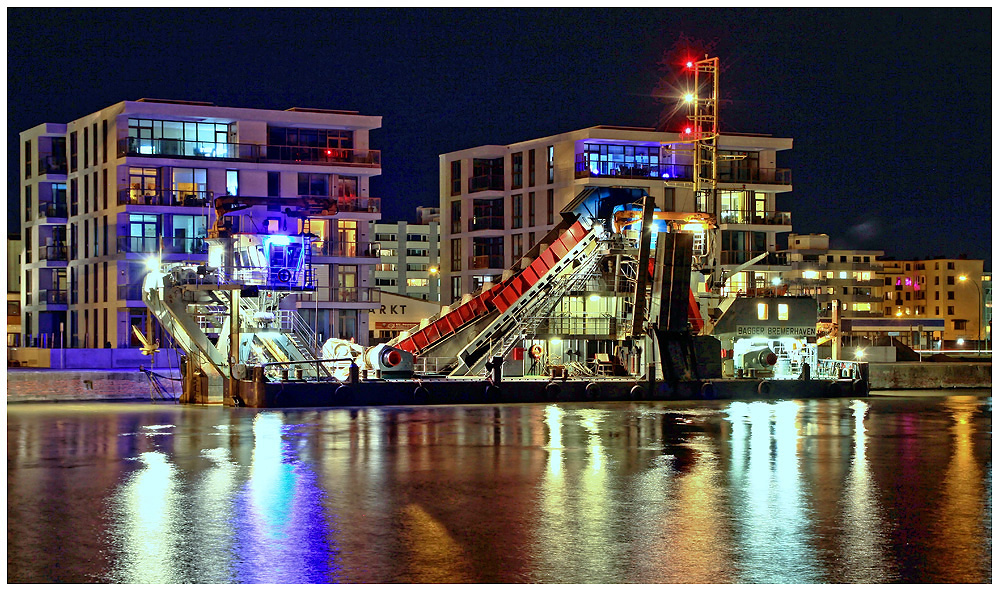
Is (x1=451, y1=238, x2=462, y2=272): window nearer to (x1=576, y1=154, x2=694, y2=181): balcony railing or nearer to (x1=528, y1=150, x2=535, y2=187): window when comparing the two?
(x1=528, y1=150, x2=535, y2=187): window

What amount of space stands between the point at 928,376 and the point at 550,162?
31340mm

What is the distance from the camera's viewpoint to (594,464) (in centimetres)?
2828

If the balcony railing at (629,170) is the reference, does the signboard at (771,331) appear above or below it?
below

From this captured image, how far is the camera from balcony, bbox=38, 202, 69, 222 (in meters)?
86.6

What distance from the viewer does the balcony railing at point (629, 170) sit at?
88938 millimetres

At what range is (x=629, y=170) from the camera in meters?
90.2

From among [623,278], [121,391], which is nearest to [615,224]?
[623,278]

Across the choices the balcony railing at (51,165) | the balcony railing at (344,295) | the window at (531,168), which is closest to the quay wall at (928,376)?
the window at (531,168)

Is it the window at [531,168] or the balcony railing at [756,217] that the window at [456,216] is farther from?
the balcony railing at [756,217]

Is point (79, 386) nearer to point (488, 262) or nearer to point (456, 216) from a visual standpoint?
point (488, 262)

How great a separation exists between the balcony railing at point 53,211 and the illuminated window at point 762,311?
50679 mm

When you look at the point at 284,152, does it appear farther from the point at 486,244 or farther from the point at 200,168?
the point at 486,244

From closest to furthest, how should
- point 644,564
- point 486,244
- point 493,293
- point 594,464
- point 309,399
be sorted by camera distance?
point 644,564
point 594,464
point 309,399
point 493,293
point 486,244

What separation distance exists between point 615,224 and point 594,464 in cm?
2786
